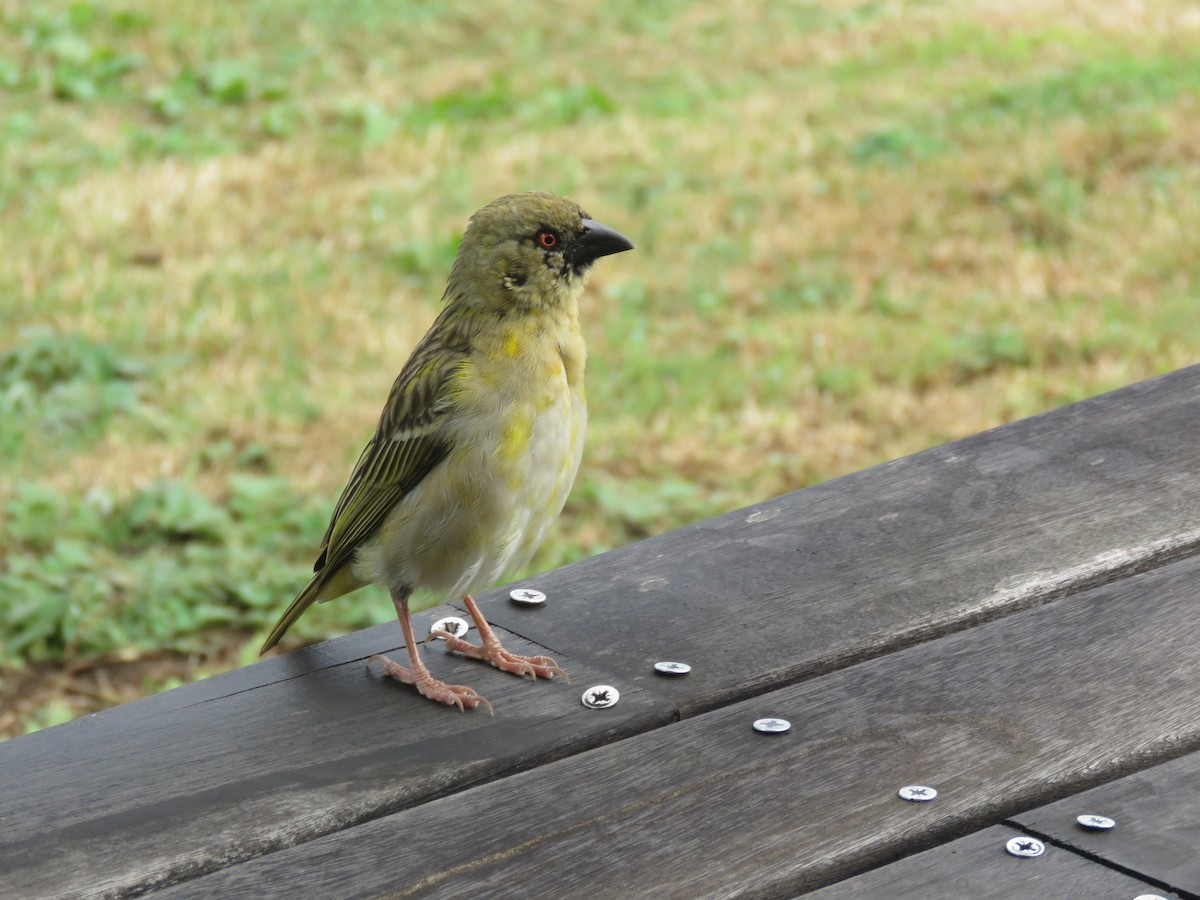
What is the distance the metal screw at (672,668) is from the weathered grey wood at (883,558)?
0.06 ft

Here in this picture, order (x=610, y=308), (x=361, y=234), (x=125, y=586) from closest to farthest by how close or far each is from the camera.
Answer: (x=125, y=586), (x=610, y=308), (x=361, y=234)

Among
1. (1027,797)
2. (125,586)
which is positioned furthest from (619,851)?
(125,586)

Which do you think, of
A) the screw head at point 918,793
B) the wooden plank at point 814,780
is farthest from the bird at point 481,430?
the screw head at point 918,793

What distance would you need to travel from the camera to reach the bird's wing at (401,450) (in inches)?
124

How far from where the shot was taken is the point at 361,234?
871 centimetres

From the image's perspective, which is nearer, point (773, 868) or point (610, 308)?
point (773, 868)

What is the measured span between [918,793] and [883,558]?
774mm

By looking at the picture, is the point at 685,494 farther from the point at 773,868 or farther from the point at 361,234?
the point at 773,868

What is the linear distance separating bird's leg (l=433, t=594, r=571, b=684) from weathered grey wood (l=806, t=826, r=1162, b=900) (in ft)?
2.47

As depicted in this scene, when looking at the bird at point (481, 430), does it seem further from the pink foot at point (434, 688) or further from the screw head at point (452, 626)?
the pink foot at point (434, 688)

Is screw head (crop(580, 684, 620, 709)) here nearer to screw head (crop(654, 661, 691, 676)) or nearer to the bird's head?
screw head (crop(654, 661, 691, 676))

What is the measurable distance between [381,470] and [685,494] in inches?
121

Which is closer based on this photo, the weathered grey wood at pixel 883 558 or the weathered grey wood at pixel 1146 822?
the weathered grey wood at pixel 1146 822

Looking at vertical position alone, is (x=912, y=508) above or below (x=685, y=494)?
above
